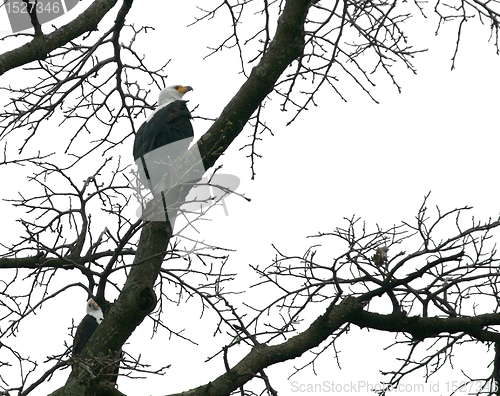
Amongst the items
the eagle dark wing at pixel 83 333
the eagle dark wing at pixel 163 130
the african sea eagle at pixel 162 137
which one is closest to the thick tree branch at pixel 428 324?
the african sea eagle at pixel 162 137

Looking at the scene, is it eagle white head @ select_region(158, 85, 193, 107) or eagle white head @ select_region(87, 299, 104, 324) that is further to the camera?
eagle white head @ select_region(87, 299, 104, 324)

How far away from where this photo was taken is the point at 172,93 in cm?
583

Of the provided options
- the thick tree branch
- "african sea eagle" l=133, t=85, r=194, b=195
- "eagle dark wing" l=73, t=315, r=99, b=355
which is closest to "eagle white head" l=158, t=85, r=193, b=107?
"african sea eagle" l=133, t=85, r=194, b=195

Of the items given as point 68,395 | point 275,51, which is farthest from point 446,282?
point 68,395

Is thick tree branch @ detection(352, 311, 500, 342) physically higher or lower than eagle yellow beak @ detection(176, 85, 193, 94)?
lower

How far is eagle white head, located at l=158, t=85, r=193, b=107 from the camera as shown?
5.72 m

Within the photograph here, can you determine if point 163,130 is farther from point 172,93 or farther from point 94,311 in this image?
point 94,311

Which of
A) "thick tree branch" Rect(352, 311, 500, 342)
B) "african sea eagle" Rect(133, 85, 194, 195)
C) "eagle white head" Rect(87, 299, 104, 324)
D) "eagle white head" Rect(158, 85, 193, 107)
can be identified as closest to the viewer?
"thick tree branch" Rect(352, 311, 500, 342)

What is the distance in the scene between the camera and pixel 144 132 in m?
4.89

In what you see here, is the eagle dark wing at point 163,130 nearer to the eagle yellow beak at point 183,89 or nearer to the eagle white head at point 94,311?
the eagle yellow beak at point 183,89

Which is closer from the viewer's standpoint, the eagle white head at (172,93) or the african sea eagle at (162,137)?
the african sea eagle at (162,137)

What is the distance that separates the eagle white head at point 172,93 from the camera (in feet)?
18.8

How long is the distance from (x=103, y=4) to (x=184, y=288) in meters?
1.89

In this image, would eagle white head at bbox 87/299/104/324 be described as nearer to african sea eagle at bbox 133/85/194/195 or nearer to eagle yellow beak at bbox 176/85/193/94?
eagle yellow beak at bbox 176/85/193/94
